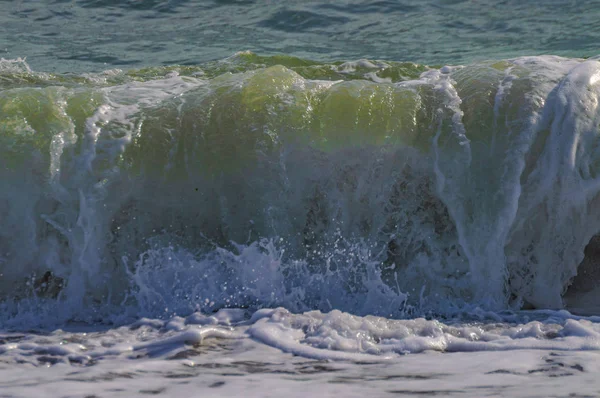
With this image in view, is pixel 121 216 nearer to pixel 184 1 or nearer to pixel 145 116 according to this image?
pixel 145 116

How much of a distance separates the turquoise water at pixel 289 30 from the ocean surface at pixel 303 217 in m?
3.53

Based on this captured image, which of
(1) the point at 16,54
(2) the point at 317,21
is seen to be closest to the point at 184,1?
(2) the point at 317,21

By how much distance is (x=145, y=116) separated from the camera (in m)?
4.47

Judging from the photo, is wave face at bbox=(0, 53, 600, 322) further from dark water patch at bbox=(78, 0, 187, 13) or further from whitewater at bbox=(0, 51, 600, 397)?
dark water patch at bbox=(78, 0, 187, 13)

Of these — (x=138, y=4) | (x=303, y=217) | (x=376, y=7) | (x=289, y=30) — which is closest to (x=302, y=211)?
(x=303, y=217)

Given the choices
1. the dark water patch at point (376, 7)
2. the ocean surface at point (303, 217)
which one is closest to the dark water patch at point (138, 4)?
the dark water patch at point (376, 7)

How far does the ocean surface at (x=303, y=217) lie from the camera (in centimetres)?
348

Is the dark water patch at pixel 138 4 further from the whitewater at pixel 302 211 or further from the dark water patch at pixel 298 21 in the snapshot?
the whitewater at pixel 302 211

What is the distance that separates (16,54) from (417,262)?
5.56 metres

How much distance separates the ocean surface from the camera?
11.4 feet

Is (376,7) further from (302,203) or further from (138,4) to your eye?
(302,203)

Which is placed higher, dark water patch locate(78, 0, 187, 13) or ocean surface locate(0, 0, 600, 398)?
dark water patch locate(78, 0, 187, 13)

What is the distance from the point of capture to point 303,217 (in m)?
4.13

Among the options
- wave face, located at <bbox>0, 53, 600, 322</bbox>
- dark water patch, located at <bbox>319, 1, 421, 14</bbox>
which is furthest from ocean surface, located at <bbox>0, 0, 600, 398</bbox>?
dark water patch, located at <bbox>319, 1, 421, 14</bbox>
